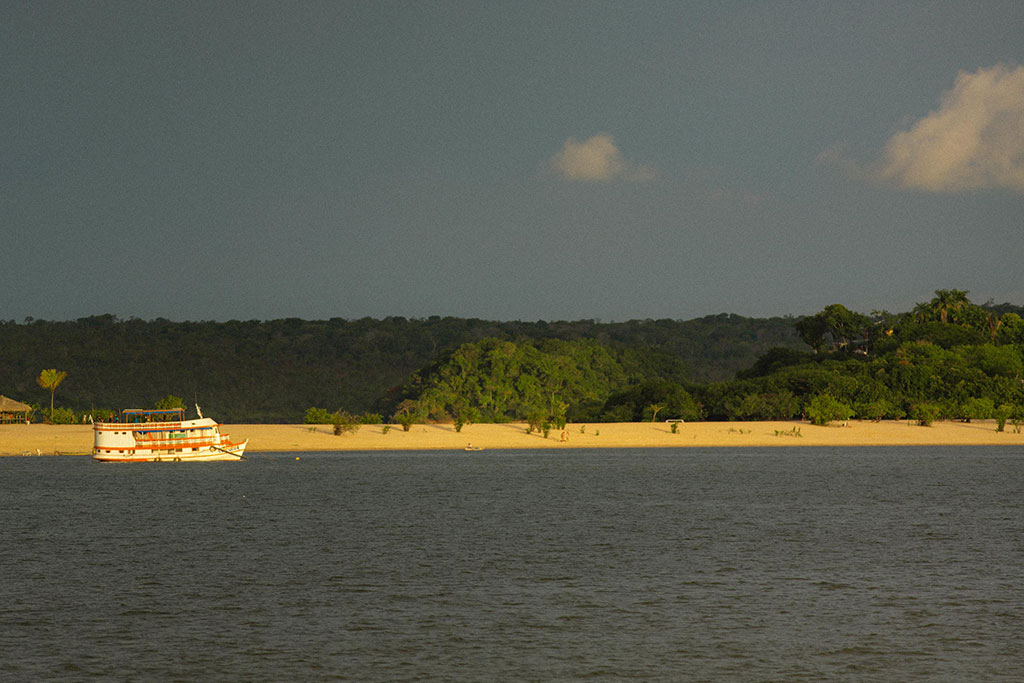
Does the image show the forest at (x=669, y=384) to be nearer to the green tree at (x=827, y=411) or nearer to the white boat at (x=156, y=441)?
the green tree at (x=827, y=411)

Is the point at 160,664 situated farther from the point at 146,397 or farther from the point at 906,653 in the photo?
the point at 146,397

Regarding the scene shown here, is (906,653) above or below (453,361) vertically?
below

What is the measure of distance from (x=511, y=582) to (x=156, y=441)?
195 feet

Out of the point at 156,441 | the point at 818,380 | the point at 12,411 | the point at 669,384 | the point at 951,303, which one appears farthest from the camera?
the point at 951,303

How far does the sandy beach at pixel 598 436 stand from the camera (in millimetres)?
109938

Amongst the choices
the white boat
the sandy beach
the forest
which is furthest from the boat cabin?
the forest

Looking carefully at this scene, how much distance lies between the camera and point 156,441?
8638 cm

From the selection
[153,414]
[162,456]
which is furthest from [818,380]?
[162,456]

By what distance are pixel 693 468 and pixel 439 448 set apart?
3379 cm

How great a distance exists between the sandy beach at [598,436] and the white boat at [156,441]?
1870 centimetres

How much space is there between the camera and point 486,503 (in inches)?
2350

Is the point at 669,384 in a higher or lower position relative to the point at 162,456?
higher

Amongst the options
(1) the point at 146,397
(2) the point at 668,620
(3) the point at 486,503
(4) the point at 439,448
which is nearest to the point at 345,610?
(2) the point at 668,620

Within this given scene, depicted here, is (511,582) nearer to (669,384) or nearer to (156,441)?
(156,441)
